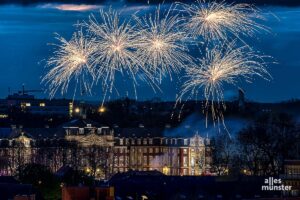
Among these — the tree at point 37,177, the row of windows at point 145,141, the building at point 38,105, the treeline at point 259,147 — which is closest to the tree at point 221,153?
the treeline at point 259,147

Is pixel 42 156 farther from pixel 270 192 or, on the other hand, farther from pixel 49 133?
pixel 270 192

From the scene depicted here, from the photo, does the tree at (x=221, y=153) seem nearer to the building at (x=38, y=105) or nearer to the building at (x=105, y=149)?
the building at (x=105, y=149)

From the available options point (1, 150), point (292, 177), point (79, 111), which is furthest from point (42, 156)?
point (292, 177)

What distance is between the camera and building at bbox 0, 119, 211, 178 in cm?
11994

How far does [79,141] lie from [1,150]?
319 inches

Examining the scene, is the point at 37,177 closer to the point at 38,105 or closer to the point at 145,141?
the point at 145,141

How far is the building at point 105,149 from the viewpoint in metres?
120

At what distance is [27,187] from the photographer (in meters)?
68.6

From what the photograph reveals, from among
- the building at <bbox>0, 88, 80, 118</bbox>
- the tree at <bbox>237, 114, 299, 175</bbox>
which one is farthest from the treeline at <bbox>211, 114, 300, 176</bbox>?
the building at <bbox>0, 88, 80, 118</bbox>

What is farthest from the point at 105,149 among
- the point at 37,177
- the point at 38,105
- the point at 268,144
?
the point at 38,105

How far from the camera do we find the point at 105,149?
426ft

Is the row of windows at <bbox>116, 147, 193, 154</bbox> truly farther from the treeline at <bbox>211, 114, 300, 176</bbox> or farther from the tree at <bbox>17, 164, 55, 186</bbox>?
the tree at <bbox>17, 164, 55, 186</bbox>

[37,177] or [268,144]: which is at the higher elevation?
[37,177]

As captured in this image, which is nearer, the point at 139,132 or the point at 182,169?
the point at 182,169
